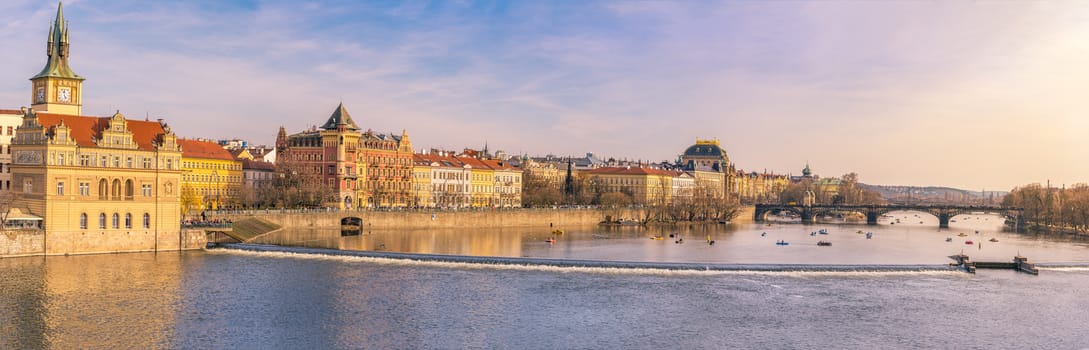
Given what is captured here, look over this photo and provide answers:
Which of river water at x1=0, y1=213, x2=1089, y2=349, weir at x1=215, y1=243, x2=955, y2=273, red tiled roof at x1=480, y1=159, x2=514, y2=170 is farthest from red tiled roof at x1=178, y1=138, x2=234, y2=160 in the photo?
weir at x1=215, y1=243, x2=955, y2=273

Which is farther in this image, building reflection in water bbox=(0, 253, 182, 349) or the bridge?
the bridge

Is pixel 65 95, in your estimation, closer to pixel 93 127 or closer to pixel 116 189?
pixel 93 127

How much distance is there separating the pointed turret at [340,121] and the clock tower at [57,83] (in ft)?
132

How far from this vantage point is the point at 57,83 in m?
67.2

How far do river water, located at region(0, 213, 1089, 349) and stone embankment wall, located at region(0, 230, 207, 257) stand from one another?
145cm

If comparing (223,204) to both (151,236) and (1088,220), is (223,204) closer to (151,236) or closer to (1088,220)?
(151,236)

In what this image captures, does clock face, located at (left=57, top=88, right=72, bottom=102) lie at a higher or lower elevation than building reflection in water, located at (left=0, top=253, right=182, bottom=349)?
higher

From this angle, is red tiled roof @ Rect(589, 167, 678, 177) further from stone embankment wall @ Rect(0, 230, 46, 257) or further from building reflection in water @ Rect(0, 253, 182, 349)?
stone embankment wall @ Rect(0, 230, 46, 257)

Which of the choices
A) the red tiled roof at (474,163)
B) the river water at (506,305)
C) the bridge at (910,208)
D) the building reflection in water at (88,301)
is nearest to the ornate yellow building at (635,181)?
the bridge at (910,208)

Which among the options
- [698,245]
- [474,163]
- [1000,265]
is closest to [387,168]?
[474,163]

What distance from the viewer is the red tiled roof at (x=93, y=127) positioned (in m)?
59.3

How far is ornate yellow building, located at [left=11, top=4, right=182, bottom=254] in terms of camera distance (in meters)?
57.4

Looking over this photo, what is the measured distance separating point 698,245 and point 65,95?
170ft

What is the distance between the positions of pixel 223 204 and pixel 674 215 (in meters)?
58.4
